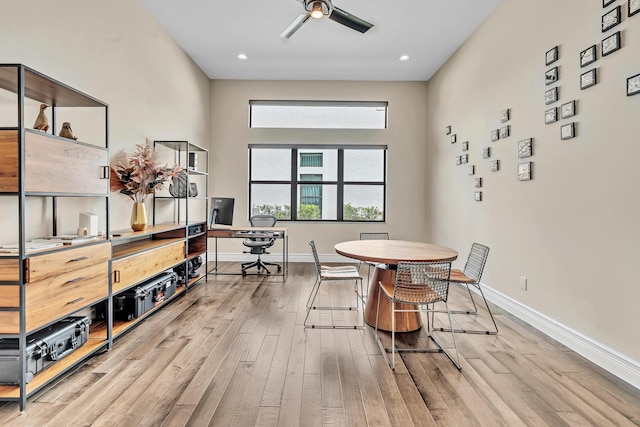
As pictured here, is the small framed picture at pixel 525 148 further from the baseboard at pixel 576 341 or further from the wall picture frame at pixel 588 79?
the baseboard at pixel 576 341

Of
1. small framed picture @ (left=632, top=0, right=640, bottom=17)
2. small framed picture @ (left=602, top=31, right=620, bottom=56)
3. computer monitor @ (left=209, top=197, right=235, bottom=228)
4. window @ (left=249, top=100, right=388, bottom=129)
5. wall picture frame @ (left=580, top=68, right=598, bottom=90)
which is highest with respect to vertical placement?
window @ (left=249, top=100, right=388, bottom=129)

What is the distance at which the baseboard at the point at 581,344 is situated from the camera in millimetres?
2123

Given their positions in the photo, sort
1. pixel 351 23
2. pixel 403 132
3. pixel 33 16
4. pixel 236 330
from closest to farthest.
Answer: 1. pixel 33 16
2. pixel 236 330
3. pixel 351 23
4. pixel 403 132

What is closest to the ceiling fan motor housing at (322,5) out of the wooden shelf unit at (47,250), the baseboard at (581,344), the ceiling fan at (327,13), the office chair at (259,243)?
the ceiling fan at (327,13)

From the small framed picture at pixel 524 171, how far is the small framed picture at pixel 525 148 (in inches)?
3.3

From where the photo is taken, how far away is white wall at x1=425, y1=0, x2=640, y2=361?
7.27ft

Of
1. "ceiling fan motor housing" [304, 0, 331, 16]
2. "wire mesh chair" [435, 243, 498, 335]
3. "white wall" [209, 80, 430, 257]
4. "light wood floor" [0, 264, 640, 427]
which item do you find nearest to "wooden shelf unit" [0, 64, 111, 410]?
"light wood floor" [0, 264, 640, 427]

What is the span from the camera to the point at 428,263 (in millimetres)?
2375

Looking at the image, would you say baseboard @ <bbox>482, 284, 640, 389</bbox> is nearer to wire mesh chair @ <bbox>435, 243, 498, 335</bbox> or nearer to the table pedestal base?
wire mesh chair @ <bbox>435, 243, 498, 335</bbox>

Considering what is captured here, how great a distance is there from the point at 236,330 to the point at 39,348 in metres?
1.40

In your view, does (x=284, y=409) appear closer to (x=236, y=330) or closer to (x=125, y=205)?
(x=236, y=330)

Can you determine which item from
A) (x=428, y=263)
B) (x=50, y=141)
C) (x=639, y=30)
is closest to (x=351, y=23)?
(x=639, y=30)

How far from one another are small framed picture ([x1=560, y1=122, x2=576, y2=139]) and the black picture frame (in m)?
0.70

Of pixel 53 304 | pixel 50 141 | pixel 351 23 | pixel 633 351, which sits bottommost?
pixel 633 351
